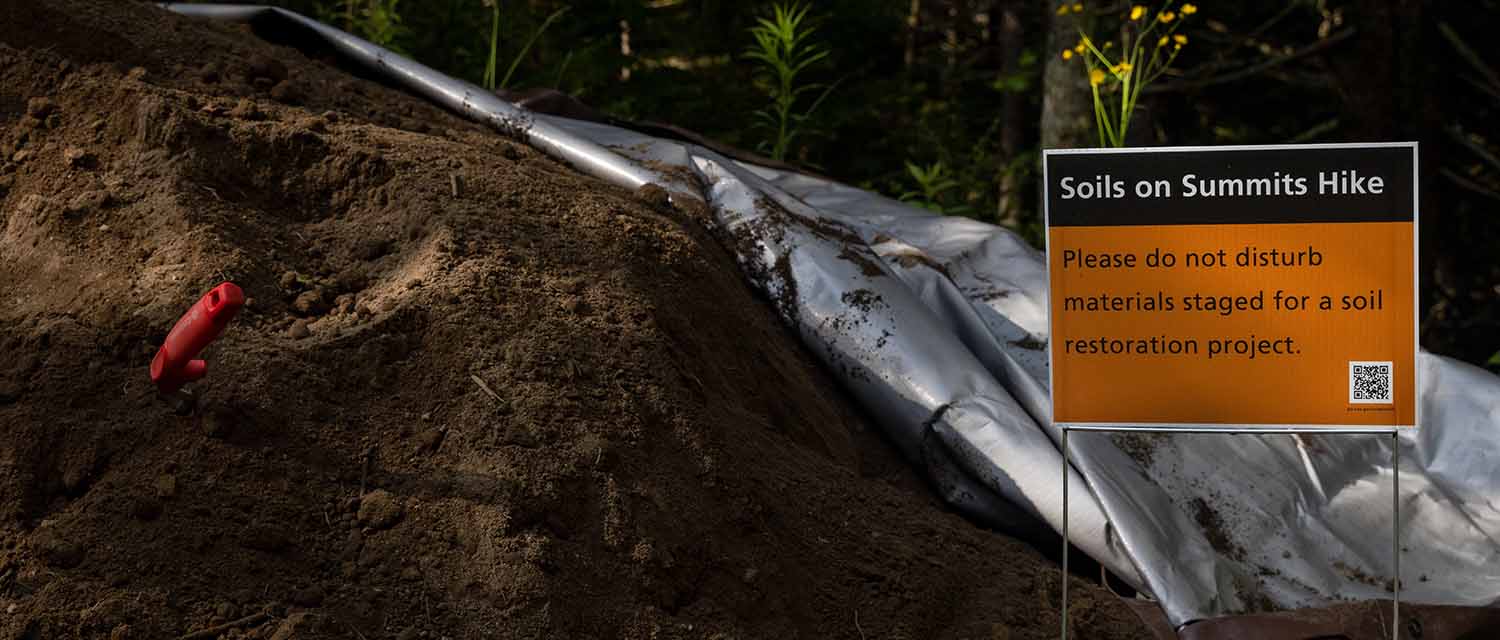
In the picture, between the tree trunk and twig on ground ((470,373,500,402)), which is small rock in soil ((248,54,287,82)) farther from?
the tree trunk

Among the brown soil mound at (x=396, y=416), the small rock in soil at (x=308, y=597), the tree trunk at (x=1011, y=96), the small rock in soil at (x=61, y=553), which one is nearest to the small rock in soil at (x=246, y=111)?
the brown soil mound at (x=396, y=416)

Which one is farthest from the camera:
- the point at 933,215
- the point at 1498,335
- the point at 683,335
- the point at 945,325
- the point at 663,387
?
the point at 1498,335

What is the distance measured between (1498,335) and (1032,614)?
4.32 meters

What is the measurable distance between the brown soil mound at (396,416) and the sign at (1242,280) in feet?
1.81

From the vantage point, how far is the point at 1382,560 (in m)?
2.72

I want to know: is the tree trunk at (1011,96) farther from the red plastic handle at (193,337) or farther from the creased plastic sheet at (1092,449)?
the red plastic handle at (193,337)

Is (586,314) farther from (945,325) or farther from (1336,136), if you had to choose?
(1336,136)

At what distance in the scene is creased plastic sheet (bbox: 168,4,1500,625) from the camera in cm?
261

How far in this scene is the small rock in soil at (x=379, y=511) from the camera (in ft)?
6.61

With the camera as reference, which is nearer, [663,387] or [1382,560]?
[663,387]

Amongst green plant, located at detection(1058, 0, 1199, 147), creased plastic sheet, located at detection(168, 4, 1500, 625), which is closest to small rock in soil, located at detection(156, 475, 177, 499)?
creased plastic sheet, located at detection(168, 4, 1500, 625)

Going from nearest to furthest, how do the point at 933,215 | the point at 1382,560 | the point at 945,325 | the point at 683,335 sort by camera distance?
the point at 683,335 → the point at 1382,560 → the point at 945,325 → the point at 933,215

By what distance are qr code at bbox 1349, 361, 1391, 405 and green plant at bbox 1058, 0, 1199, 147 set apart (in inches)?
65.5

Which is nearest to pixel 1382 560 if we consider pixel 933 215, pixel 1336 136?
pixel 933 215
